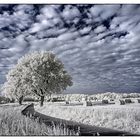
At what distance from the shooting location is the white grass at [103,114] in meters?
5.97

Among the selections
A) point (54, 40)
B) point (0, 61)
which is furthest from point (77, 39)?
point (0, 61)

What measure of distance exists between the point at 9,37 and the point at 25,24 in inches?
17.7

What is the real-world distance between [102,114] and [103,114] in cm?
3

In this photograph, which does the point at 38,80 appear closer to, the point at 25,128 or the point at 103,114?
the point at 103,114

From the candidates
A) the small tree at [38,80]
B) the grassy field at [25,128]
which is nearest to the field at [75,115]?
the grassy field at [25,128]

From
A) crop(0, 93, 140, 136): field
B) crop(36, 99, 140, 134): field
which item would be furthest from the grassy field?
crop(36, 99, 140, 134): field

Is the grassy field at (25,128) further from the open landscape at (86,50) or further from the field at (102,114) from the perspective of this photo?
the field at (102,114)

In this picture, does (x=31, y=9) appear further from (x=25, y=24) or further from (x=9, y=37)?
(x=9, y=37)

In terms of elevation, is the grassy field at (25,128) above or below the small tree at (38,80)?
below

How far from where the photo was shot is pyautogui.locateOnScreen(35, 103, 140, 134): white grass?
5.97 metres

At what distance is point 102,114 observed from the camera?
657 cm

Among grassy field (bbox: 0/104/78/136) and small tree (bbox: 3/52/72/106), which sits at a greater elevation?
small tree (bbox: 3/52/72/106)

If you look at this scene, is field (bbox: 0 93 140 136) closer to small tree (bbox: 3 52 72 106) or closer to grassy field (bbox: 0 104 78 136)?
grassy field (bbox: 0 104 78 136)

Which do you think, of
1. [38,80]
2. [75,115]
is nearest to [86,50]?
[75,115]
